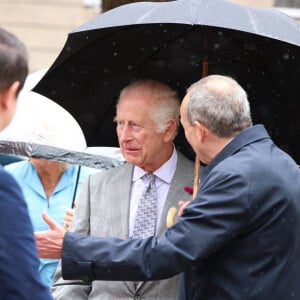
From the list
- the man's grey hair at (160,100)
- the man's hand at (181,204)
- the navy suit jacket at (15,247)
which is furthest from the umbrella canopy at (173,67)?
the navy suit jacket at (15,247)

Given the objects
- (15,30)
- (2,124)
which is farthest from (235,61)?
(15,30)

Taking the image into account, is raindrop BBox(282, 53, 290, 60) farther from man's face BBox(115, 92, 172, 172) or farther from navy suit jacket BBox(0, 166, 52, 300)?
navy suit jacket BBox(0, 166, 52, 300)

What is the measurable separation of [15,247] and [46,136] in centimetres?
314

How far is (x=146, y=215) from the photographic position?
4.45 m

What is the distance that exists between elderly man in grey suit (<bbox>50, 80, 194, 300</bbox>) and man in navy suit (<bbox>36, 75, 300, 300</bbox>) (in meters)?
0.46

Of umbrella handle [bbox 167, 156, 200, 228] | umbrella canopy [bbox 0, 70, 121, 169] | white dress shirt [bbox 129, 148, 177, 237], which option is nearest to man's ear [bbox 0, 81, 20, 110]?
umbrella handle [bbox 167, 156, 200, 228]

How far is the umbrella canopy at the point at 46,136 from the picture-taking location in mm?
5703

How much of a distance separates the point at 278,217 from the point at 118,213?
909mm

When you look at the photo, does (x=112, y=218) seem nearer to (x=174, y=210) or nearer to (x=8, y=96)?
(x=174, y=210)

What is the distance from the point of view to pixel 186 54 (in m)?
5.00

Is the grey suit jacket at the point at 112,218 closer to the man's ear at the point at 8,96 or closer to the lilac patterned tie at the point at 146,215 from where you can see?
the lilac patterned tie at the point at 146,215

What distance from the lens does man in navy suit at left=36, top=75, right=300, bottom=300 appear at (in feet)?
12.3

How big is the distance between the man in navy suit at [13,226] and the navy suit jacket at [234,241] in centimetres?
95

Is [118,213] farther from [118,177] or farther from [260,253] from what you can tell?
[260,253]
